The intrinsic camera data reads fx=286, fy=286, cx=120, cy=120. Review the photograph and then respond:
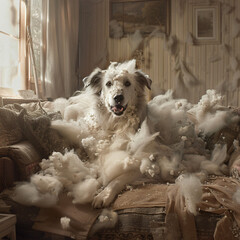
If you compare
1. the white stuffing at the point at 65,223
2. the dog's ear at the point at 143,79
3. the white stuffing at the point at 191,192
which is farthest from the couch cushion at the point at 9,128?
the white stuffing at the point at 191,192

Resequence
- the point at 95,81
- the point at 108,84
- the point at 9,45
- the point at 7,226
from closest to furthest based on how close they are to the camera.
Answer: the point at 7,226, the point at 108,84, the point at 95,81, the point at 9,45

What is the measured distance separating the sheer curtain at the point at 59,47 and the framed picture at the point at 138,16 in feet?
2.44

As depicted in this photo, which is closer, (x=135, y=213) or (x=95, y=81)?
(x=135, y=213)

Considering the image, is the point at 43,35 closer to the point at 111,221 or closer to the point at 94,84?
the point at 94,84

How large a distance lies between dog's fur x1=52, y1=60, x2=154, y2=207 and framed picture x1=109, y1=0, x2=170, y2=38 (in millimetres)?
3520

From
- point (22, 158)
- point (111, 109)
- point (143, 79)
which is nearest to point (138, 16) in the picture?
point (143, 79)

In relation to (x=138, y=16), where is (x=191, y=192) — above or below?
below

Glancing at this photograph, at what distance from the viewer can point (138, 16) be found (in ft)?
17.7

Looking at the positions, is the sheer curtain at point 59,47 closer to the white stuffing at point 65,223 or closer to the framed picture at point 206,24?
the framed picture at point 206,24

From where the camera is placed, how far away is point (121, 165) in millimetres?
1617

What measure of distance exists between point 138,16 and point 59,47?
1.72 metres

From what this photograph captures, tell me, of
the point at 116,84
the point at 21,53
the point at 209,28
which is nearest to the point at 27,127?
the point at 116,84

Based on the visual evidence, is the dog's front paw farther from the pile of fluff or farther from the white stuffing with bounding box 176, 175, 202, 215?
the white stuffing with bounding box 176, 175, 202, 215

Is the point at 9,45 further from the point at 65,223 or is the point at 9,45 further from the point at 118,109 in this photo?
the point at 65,223
